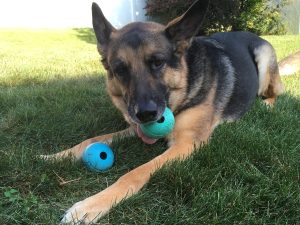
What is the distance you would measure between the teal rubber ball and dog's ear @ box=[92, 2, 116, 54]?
0.82m

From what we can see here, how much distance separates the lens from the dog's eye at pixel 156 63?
2.89 metres

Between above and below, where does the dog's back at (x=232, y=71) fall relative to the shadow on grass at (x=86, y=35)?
above

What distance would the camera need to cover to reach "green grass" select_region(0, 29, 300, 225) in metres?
2.14

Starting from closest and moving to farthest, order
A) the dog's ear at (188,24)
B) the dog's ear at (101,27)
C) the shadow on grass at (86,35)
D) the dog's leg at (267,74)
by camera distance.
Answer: the dog's ear at (188,24)
the dog's ear at (101,27)
the dog's leg at (267,74)
the shadow on grass at (86,35)

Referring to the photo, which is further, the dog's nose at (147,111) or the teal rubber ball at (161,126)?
the teal rubber ball at (161,126)

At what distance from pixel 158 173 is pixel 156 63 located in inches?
33.9

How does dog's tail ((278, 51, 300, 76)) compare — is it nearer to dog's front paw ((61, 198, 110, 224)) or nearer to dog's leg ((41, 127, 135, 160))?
dog's leg ((41, 127, 135, 160))

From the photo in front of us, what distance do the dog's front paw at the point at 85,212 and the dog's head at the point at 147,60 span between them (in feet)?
2.43

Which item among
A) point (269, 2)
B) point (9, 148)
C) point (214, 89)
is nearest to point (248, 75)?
point (214, 89)

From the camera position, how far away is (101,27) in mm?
3346

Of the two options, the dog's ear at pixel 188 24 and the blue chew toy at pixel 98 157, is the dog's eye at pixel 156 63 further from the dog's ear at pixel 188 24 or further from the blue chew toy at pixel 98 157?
the blue chew toy at pixel 98 157

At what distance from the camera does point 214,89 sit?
135 inches

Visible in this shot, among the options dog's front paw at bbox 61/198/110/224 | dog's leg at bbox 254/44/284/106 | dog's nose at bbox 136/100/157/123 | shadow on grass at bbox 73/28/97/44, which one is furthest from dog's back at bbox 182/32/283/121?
shadow on grass at bbox 73/28/97/44

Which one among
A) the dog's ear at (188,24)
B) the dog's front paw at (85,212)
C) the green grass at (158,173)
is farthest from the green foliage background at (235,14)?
the dog's front paw at (85,212)
